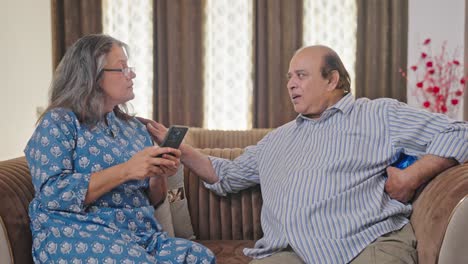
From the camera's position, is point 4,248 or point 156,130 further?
point 156,130

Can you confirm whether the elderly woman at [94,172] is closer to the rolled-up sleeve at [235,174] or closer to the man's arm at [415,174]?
the rolled-up sleeve at [235,174]

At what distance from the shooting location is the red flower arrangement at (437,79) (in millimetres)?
4488

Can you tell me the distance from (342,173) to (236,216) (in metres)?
0.50

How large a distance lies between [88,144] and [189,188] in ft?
1.98

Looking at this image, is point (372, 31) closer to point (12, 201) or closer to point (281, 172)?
point (281, 172)

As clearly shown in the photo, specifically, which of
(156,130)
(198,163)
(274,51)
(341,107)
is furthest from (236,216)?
(274,51)

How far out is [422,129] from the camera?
1.62m

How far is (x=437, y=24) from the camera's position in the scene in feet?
14.7

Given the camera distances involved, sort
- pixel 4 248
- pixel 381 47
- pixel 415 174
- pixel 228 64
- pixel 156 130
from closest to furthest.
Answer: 1. pixel 4 248
2. pixel 415 174
3. pixel 156 130
4. pixel 381 47
5. pixel 228 64

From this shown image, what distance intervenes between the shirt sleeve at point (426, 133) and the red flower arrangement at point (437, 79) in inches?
119

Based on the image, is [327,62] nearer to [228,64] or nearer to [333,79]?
[333,79]

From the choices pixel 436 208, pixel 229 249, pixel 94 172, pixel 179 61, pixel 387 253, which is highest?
pixel 179 61

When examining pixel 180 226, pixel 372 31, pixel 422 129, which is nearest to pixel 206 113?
pixel 372 31

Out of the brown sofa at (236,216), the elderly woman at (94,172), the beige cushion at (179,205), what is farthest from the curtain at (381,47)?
the elderly woman at (94,172)
